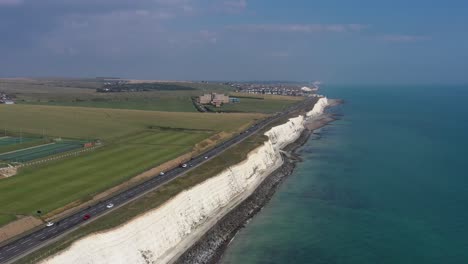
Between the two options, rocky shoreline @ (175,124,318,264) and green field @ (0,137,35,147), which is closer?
rocky shoreline @ (175,124,318,264)

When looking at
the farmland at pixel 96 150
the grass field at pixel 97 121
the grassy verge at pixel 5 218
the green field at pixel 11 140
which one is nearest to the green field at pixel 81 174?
the farmland at pixel 96 150

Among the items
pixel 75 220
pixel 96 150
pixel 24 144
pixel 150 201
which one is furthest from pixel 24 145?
pixel 150 201

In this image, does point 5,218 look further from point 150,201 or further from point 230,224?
point 230,224

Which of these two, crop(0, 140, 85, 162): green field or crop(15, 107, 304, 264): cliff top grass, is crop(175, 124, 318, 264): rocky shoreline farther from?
crop(0, 140, 85, 162): green field

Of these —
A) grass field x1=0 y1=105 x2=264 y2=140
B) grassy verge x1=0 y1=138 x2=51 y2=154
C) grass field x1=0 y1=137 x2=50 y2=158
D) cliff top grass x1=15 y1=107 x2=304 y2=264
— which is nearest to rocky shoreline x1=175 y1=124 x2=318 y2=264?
cliff top grass x1=15 y1=107 x2=304 y2=264

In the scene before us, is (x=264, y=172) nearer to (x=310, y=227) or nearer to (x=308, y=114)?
(x=310, y=227)

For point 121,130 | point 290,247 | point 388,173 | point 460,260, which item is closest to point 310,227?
point 290,247

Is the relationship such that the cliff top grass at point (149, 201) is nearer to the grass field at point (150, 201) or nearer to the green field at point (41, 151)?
the grass field at point (150, 201)
